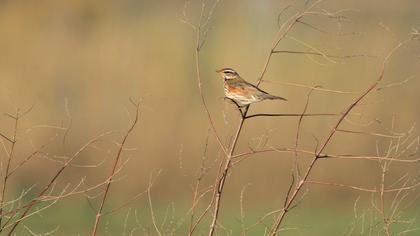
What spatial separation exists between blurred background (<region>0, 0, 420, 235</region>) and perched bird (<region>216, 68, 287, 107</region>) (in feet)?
18.8

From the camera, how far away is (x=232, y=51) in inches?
675

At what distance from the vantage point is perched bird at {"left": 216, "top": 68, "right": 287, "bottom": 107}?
19.0 feet

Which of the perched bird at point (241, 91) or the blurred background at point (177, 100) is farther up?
the perched bird at point (241, 91)

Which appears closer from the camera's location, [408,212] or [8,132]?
[8,132]

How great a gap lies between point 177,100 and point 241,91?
8.89 meters

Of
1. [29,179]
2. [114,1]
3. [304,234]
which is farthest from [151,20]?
[304,234]

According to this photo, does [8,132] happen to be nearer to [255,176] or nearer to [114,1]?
[255,176]

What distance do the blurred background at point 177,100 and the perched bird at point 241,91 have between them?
574cm

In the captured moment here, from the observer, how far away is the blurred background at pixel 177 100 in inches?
542

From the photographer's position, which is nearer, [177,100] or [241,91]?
[241,91]

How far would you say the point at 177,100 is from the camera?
48.4 ft

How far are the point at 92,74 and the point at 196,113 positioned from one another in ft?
7.47

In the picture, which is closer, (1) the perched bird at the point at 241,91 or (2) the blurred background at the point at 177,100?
(1) the perched bird at the point at 241,91

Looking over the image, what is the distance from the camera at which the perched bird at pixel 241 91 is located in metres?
5.78
